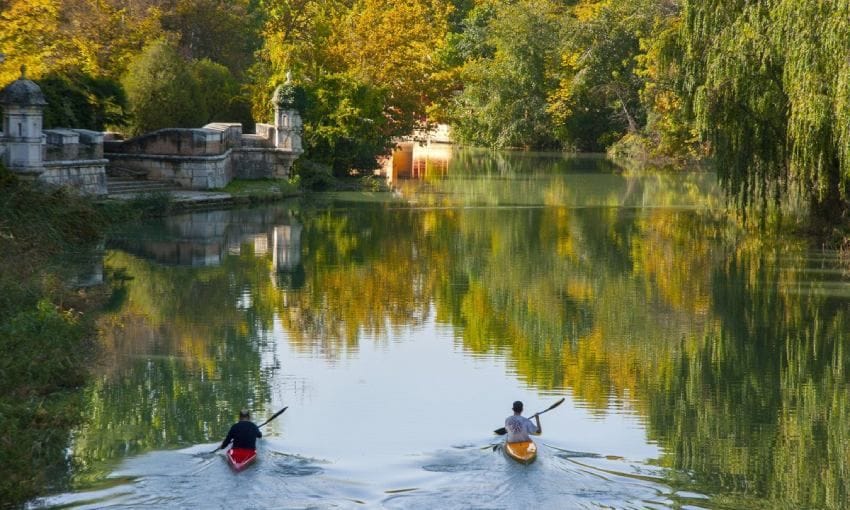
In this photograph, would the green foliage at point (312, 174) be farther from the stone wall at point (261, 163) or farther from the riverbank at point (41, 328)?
the riverbank at point (41, 328)

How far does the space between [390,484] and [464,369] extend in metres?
4.62

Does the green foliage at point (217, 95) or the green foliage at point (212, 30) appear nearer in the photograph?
the green foliage at point (217, 95)

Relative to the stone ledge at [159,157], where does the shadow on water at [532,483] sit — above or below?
below

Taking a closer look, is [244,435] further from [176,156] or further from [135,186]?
[176,156]

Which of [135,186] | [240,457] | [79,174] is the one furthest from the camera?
[135,186]

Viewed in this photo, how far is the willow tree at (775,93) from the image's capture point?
21344 millimetres

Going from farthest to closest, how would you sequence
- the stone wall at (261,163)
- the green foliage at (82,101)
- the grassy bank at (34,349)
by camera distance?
1. the stone wall at (261,163)
2. the green foliage at (82,101)
3. the grassy bank at (34,349)

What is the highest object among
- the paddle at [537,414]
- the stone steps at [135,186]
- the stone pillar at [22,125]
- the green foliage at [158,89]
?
the green foliage at [158,89]

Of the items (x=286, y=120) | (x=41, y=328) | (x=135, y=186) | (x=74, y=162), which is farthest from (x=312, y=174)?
(x=41, y=328)

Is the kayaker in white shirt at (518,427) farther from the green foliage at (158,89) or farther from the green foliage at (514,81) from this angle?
the green foliage at (514,81)

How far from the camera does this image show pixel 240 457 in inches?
416

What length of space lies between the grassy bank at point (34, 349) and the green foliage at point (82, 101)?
36.1ft

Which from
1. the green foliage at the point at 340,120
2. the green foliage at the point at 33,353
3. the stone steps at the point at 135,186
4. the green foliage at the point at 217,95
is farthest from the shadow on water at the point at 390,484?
the green foliage at the point at 340,120

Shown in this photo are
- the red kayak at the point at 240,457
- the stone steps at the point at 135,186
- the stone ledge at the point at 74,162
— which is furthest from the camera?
the stone steps at the point at 135,186
